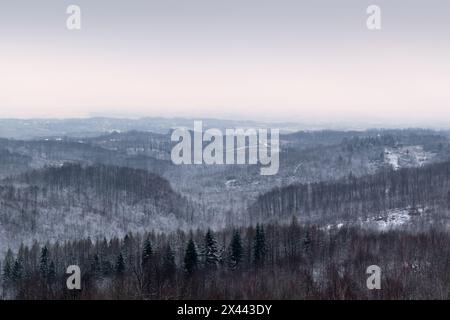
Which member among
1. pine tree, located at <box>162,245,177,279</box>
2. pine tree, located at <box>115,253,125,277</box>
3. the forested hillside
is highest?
pine tree, located at <box>162,245,177,279</box>

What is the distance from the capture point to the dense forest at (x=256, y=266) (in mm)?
49219

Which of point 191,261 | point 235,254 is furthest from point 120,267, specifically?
point 235,254

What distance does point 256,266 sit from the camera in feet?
225

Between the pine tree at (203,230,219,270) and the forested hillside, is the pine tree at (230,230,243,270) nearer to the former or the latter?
the pine tree at (203,230,219,270)

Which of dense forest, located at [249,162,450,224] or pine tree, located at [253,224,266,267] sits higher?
pine tree, located at [253,224,266,267]

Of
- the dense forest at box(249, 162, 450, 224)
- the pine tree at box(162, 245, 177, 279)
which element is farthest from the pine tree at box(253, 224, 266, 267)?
the dense forest at box(249, 162, 450, 224)

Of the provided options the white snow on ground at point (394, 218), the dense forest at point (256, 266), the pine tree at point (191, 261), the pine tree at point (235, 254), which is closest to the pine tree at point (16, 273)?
the dense forest at point (256, 266)

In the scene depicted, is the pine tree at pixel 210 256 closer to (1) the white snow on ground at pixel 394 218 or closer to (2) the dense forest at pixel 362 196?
(1) the white snow on ground at pixel 394 218

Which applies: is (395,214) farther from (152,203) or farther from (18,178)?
(18,178)

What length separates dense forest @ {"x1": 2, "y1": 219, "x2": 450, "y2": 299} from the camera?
161ft

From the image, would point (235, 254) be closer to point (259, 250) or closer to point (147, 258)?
point (259, 250)
